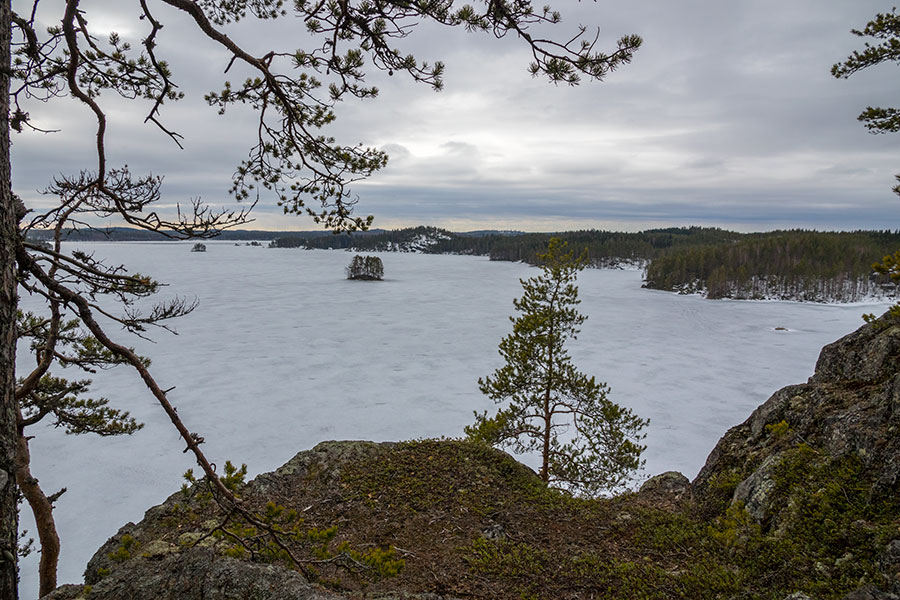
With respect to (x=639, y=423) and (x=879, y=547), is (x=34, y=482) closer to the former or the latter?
(x=879, y=547)

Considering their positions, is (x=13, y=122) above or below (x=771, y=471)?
above

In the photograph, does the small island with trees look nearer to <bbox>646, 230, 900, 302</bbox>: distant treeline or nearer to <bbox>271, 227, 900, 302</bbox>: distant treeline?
<bbox>271, 227, 900, 302</bbox>: distant treeline

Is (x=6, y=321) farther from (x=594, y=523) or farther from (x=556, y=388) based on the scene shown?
(x=556, y=388)

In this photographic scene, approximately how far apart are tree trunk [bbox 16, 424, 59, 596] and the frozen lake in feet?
8.71

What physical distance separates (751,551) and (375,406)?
19135mm

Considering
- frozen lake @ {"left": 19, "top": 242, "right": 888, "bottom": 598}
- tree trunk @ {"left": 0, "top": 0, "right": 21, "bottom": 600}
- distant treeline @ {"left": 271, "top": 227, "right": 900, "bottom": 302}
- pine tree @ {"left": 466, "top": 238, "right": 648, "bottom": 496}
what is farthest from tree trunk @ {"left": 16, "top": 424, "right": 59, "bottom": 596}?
distant treeline @ {"left": 271, "top": 227, "right": 900, "bottom": 302}

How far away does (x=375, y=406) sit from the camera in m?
21.6

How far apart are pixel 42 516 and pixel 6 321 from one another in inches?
154

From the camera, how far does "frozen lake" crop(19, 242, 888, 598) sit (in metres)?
15.7

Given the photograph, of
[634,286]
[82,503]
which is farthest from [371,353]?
[634,286]

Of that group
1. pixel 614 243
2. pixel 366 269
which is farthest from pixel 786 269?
pixel 366 269

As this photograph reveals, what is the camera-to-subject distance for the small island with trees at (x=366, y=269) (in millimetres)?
78062

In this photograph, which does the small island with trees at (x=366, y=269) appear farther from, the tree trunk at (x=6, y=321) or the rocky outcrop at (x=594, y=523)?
the tree trunk at (x=6, y=321)

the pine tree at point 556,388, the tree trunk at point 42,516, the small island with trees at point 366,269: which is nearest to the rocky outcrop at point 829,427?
the pine tree at point 556,388
